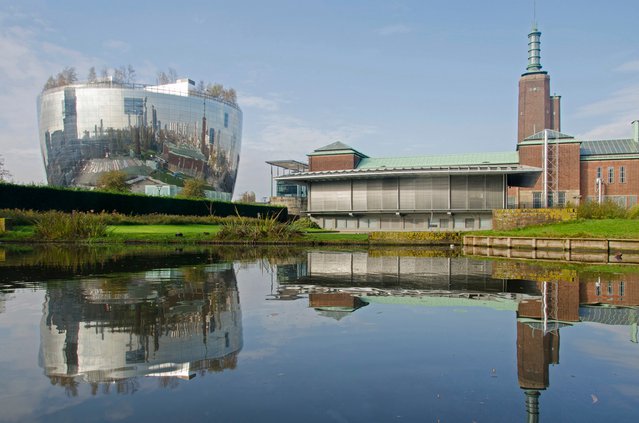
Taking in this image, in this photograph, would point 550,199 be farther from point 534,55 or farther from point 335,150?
point 534,55

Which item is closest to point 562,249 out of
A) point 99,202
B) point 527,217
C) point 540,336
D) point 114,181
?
point 527,217

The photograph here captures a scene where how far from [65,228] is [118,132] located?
89.6 metres

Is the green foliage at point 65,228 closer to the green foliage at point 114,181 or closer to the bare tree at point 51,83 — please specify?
the green foliage at point 114,181

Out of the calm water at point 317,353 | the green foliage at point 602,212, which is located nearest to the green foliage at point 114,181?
the green foliage at point 602,212

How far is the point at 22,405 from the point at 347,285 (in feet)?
26.6

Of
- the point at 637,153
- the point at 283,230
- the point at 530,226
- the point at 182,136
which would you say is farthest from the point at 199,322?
the point at 182,136

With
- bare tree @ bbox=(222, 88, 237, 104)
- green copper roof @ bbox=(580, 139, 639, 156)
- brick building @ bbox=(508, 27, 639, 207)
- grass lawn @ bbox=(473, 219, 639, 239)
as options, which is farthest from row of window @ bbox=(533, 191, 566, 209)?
bare tree @ bbox=(222, 88, 237, 104)

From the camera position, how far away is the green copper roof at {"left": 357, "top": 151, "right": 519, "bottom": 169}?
198 feet

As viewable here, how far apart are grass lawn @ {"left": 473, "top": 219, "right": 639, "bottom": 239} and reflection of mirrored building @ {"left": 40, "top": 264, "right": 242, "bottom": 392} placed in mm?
20380

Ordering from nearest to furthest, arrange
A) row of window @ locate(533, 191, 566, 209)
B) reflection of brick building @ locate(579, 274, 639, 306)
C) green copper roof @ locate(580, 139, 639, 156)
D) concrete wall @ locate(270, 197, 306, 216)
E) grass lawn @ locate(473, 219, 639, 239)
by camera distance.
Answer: reflection of brick building @ locate(579, 274, 639, 306), grass lawn @ locate(473, 219, 639, 239), row of window @ locate(533, 191, 566, 209), green copper roof @ locate(580, 139, 639, 156), concrete wall @ locate(270, 197, 306, 216)

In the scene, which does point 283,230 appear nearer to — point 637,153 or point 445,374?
point 445,374

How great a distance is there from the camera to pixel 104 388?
4633 mm

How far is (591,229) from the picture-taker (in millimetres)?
27172

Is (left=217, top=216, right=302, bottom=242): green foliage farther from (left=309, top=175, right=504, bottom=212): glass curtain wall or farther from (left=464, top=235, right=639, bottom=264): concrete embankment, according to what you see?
(left=309, top=175, right=504, bottom=212): glass curtain wall
